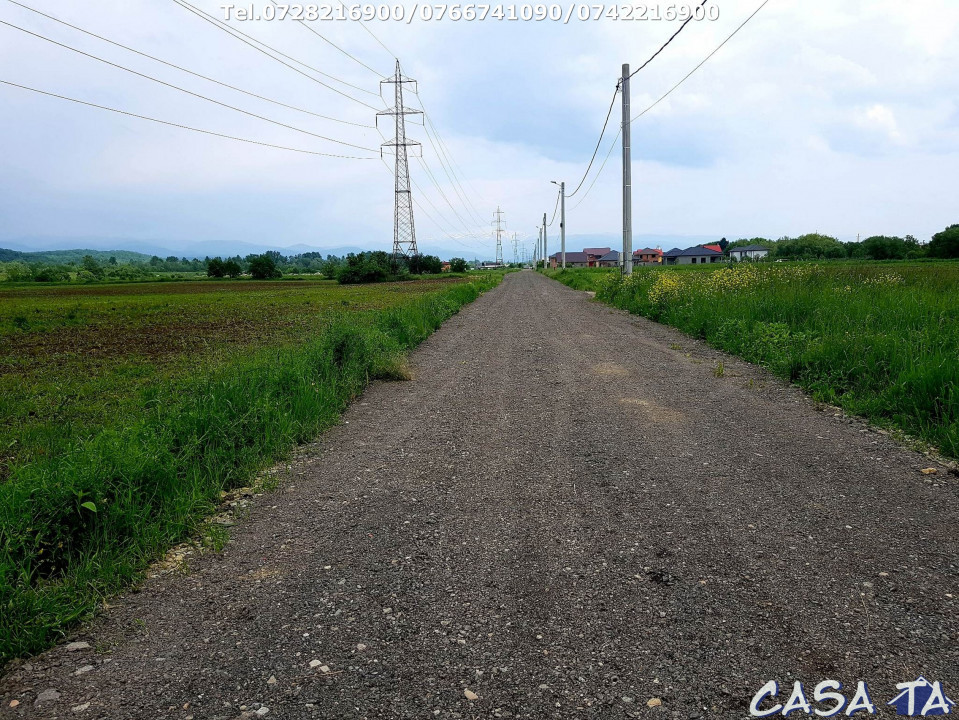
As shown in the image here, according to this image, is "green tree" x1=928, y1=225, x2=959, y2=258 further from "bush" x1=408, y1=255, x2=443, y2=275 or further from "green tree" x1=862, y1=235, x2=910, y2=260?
Answer: "bush" x1=408, y1=255, x2=443, y2=275

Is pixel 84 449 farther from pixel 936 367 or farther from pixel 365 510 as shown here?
pixel 936 367

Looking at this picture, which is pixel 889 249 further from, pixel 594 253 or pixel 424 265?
pixel 594 253

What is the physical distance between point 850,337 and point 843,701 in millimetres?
6961

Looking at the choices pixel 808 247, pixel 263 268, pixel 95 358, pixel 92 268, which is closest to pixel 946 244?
pixel 808 247

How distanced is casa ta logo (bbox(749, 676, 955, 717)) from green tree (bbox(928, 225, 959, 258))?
6660 cm

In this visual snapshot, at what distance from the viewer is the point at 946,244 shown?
5503 centimetres

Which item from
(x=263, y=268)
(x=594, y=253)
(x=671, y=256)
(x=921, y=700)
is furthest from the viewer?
(x=594, y=253)

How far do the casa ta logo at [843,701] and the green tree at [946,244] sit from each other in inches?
2622

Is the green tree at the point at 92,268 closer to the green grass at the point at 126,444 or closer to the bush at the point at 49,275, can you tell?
the bush at the point at 49,275

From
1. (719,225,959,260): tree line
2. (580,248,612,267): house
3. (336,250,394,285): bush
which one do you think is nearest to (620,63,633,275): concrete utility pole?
(336,250,394,285): bush

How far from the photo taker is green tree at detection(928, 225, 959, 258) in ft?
178

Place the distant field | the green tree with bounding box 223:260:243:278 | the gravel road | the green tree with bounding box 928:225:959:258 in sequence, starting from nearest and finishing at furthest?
1. the gravel road
2. the distant field
3. the green tree with bounding box 928:225:959:258
4. the green tree with bounding box 223:260:243:278

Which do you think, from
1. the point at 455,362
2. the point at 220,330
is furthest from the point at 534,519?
the point at 220,330

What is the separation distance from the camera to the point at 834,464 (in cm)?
480
